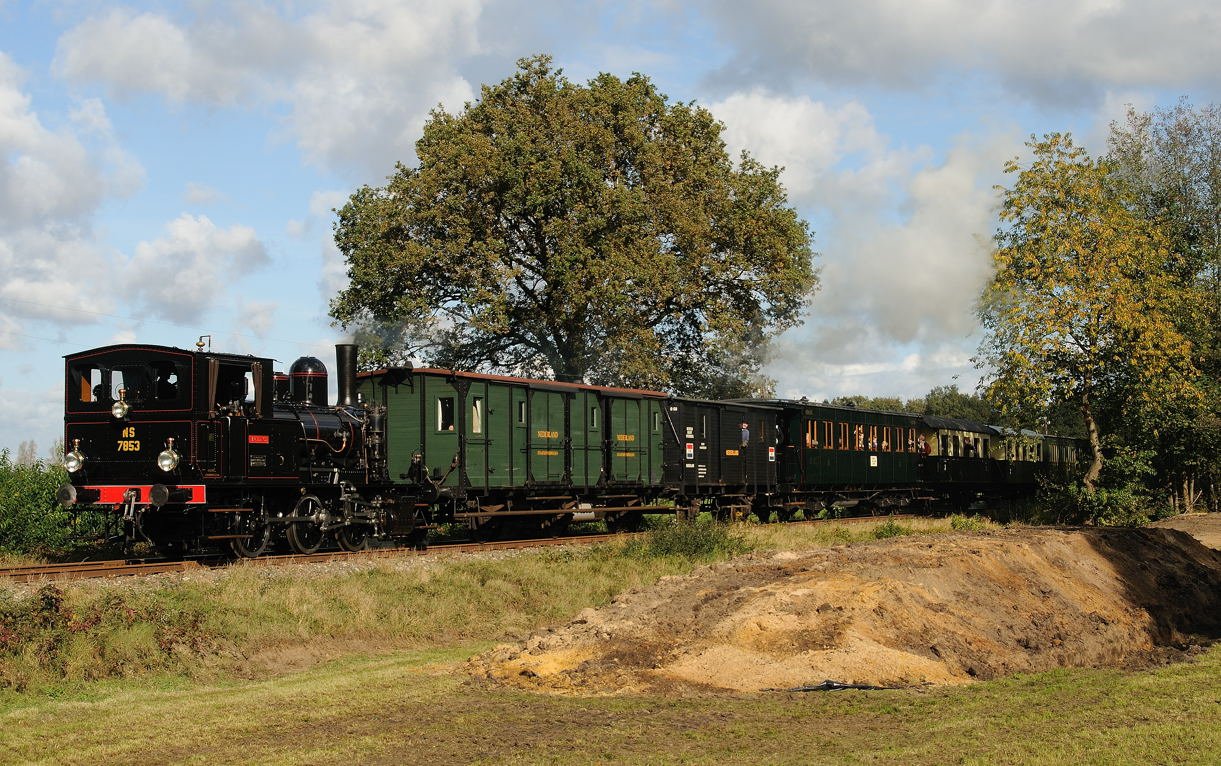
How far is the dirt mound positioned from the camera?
13789mm

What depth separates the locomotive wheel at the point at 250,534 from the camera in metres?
21.5

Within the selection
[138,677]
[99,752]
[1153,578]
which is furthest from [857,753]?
[1153,578]

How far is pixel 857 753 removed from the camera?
33.2 feet

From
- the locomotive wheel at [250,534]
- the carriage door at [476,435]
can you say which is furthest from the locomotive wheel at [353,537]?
the carriage door at [476,435]

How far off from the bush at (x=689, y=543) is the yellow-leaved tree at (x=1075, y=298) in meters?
14.6

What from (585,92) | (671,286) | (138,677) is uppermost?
(585,92)

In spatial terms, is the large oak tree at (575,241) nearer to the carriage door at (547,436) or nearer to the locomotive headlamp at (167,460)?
the carriage door at (547,436)

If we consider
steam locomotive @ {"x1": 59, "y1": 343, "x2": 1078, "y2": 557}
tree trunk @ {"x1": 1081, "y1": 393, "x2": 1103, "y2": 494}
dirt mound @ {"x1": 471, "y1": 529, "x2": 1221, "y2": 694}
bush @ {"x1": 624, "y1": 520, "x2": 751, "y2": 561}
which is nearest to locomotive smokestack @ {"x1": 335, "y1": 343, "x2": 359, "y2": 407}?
steam locomotive @ {"x1": 59, "y1": 343, "x2": 1078, "y2": 557}

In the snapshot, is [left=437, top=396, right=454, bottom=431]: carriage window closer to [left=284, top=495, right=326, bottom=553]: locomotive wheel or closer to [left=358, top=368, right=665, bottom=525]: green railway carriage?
[left=358, top=368, right=665, bottom=525]: green railway carriage

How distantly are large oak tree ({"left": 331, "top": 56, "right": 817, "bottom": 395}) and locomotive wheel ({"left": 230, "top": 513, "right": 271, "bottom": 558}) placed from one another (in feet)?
60.7

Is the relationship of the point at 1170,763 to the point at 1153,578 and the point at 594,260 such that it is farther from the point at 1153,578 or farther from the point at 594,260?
the point at 594,260

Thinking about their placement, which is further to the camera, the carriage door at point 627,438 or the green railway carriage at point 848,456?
the green railway carriage at point 848,456

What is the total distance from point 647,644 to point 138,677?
6534 mm

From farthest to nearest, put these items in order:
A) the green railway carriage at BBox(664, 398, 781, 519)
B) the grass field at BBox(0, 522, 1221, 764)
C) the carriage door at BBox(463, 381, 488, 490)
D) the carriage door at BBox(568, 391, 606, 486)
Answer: the green railway carriage at BBox(664, 398, 781, 519), the carriage door at BBox(568, 391, 606, 486), the carriage door at BBox(463, 381, 488, 490), the grass field at BBox(0, 522, 1221, 764)
